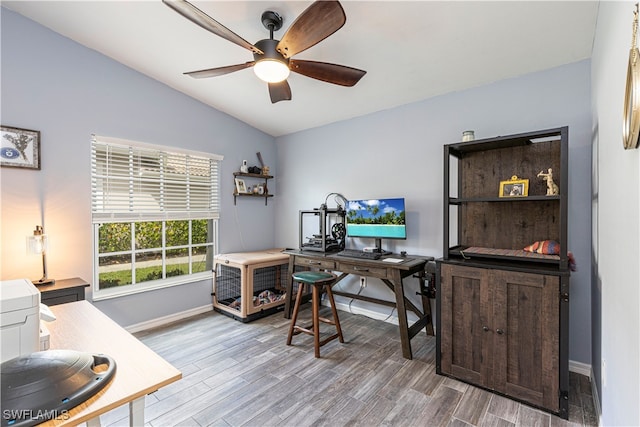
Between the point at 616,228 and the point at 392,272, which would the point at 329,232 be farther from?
the point at 616,228

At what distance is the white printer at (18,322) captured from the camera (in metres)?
0.97

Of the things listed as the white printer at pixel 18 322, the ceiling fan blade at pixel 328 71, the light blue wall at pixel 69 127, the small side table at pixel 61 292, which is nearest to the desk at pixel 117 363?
the white printer at pixel 18 322

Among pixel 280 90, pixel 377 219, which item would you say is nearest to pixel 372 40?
pixel 280 90

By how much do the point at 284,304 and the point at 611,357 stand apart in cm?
307

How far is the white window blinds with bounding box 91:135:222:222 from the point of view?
3.06 meters

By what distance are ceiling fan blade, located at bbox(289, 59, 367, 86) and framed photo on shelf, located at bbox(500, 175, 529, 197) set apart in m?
1.43

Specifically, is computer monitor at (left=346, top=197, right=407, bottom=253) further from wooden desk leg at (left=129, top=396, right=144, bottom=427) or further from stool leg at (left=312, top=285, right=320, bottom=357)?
wooden desk leg at (left=129, top=396, right=144, bottom=427)

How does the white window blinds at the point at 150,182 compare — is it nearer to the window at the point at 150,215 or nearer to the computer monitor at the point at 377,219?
the window at the point at 150,215

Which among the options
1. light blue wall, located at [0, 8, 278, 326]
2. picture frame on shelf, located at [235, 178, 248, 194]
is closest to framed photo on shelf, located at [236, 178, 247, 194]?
picture frame on shelf, located at [235, 178, 248, 194]

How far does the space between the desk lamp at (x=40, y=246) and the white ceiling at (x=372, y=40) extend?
6.02 ft

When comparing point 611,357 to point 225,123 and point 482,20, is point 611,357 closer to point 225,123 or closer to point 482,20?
point 482,20

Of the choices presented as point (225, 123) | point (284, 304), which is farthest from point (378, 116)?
point (284, 304)

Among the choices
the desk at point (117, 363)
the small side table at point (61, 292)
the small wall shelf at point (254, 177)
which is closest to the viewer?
the desk at point (117, 363)

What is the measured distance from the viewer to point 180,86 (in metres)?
3.41
